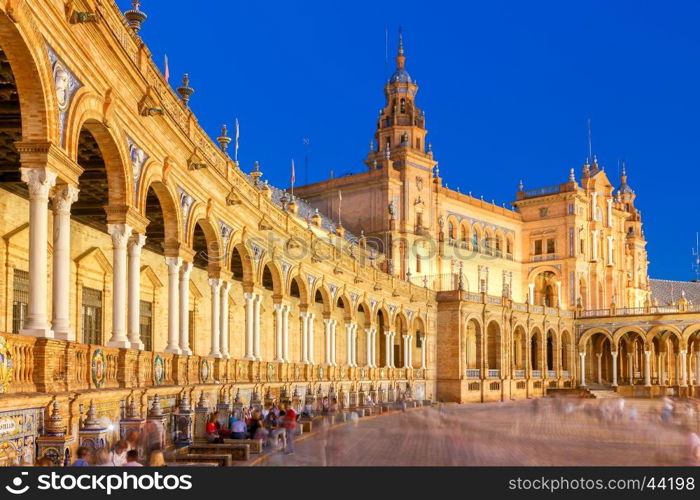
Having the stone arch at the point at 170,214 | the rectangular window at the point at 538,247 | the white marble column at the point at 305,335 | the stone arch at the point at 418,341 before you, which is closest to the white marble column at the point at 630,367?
the rectangular window at the point at 538,247

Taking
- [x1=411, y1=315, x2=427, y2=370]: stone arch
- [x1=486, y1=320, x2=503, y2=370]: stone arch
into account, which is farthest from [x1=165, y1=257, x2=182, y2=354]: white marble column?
[x1=486, y1=320, x2=503, y2=370]: stone arch

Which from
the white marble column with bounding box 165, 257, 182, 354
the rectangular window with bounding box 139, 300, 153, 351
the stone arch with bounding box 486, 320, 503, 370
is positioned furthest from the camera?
the stone arch with bounding box 486, 320, 503, 370

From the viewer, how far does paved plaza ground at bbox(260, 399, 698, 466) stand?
62.4ft

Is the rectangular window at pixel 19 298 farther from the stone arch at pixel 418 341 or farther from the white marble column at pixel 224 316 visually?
the stone arch at pixel 418 341

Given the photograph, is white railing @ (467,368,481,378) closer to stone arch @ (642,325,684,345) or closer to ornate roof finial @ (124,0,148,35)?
stone arch @ (642,325,684,345)

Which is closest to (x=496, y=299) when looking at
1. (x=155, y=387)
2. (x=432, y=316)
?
(x=432, y=316)

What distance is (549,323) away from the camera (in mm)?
70812

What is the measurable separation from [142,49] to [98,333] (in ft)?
30.2

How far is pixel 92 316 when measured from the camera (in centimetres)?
2339

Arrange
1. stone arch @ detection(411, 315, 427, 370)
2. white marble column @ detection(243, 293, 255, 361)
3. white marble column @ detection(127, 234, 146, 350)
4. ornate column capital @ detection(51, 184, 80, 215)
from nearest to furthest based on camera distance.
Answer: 1. ornate column capital @ detection(51, 184, 80, 215)
2. white marble column @ detection(127, 234, 146, 350)
3. white marble column @ detection(243, 293, 255, 361)
4. stone arch @ detection(411, 315, 427, 370)

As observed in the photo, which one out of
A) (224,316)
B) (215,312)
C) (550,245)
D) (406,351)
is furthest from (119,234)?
(550,245)

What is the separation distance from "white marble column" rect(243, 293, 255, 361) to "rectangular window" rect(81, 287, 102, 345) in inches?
190

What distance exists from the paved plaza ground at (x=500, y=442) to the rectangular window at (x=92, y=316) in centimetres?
600

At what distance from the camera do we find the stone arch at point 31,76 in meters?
11.4
